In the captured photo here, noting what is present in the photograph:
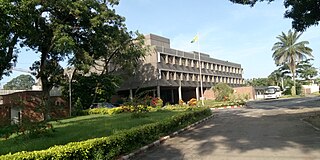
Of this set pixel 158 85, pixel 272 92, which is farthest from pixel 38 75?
pixel 272 92

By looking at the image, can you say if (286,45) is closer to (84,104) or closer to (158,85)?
(158,85)

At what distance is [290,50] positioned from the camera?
202ft

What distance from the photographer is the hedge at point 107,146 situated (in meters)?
6.41

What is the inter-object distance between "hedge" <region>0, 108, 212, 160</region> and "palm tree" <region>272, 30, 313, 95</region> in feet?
180

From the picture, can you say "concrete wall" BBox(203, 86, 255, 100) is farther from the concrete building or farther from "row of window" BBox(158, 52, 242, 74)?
"row of window" BBox(158, 52, 242, 74)

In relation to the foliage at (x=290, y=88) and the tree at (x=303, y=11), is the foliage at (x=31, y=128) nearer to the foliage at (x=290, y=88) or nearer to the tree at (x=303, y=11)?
the tree at (x=303, y=11)

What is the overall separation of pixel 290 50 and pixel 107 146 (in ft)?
198

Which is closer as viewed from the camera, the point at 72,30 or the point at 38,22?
the point at 38,22

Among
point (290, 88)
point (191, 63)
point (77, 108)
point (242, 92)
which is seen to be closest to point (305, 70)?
point (290, 88)

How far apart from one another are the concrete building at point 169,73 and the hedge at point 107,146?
2823 cm

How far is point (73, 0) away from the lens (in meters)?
28.7

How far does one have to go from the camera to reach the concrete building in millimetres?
48969

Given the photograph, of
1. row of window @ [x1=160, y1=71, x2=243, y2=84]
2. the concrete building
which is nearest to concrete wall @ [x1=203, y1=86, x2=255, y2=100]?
the concrete building

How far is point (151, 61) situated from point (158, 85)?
404 cm
